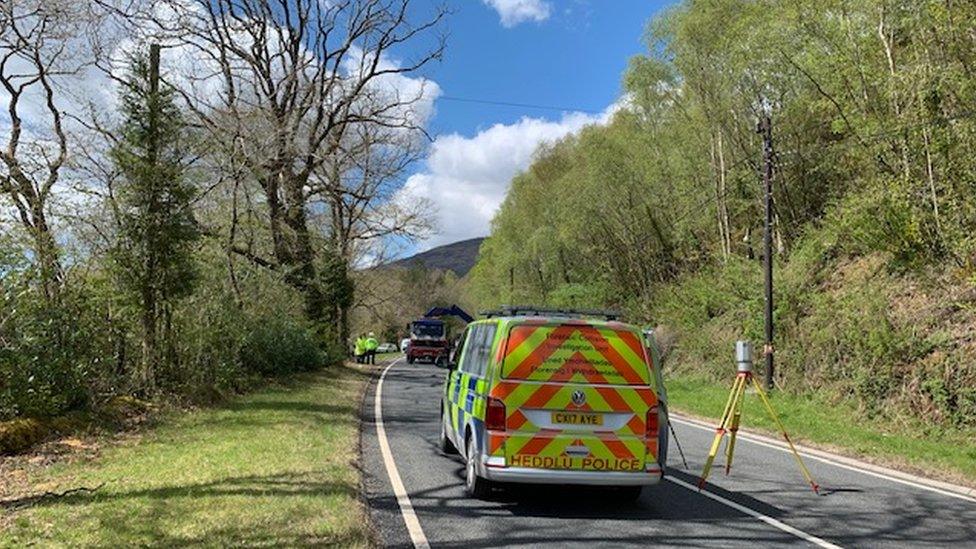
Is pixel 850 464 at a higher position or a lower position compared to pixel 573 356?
lower

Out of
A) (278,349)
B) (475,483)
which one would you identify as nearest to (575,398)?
(475,483)

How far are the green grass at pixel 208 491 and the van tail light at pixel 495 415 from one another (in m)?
1.46

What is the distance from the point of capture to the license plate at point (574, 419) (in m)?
7.11

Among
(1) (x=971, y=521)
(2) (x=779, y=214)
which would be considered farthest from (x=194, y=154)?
(2) (x=779, y=214)

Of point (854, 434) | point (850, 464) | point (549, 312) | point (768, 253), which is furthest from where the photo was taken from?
point (768, 253)

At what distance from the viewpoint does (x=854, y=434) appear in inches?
533

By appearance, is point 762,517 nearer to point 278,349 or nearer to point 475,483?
point 475,483

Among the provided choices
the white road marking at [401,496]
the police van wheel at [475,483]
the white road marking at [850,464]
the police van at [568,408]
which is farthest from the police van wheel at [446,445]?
the white road marking at [850,464]

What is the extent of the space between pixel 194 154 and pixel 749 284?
17271mm

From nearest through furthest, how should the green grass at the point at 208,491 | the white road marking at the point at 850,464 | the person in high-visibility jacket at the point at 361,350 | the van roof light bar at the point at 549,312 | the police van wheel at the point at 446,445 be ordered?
the green grass at the point at 208,491 → the van roof light bar at the point at 549,312 → the white road marking at the point at 850,464 → the police van wheel at the point at 446,445 → the person in high-visibility jacket at the point at 361,350

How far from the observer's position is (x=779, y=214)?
25.5 m

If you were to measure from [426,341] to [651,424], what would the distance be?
35060 mm

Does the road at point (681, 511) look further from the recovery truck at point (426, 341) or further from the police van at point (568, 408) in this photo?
the recovery truck at point (426, 341)

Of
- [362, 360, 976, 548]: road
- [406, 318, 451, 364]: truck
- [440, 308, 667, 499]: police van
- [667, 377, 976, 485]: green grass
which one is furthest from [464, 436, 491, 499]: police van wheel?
[406, 318, 451, 364]: truck
